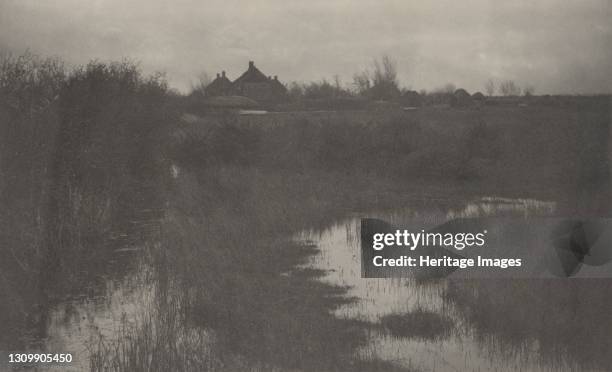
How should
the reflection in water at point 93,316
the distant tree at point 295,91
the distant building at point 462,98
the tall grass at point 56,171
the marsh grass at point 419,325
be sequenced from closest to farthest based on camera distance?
the reflection in water at point 93,316 → the tall grass at point 56,171 → the marsh grass at point 419,325 → the distant tree at point 295,91 → the distant building at point 462,98

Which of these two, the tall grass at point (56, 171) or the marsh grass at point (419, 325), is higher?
the tall grass at point (56, 171)

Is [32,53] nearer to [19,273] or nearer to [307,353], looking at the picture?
[19,273]

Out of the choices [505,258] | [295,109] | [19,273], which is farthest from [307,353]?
[295,109]

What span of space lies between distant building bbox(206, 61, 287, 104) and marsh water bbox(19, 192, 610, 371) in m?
2.24

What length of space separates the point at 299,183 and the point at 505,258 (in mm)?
5346

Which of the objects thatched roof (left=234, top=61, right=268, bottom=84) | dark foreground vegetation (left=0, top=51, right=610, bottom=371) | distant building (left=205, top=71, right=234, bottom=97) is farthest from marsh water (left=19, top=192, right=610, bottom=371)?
distant building (left=205, top=71, right=234, bottom=97)

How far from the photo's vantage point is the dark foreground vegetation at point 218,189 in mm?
5605

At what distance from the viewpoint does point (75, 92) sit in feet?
23.2

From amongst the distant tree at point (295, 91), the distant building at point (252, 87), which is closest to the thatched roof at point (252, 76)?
the distant building at point (252, 87)

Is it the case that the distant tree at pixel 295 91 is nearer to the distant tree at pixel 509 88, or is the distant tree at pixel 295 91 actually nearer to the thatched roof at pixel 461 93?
the thatched roof at pixel 461 93

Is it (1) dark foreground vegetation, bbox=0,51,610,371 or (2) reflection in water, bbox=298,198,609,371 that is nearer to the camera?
(2) reflection in water, bbox=298,198,609,371

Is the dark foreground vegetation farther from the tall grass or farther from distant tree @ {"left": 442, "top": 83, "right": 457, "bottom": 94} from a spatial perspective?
distant tree @ {"left": 442, "top": 83, "right": 457, "bottom": 94}

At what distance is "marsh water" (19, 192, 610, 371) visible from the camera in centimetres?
539

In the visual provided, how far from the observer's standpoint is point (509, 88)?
752cm
